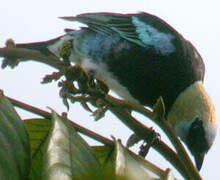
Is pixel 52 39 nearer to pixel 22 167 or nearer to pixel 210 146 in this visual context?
pixel 210 146

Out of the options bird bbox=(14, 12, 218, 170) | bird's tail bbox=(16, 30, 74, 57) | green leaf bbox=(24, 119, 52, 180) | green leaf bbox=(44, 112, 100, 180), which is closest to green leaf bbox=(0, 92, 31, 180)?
green leaf bbox=(44, 112, 100, 180)

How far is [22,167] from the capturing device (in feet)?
3.09

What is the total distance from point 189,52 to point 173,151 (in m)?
3.38

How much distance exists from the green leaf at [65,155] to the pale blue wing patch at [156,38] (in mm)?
3516

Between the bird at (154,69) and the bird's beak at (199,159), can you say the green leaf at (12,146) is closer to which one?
the bird at (154,69)

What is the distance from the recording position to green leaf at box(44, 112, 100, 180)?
2.62 feet

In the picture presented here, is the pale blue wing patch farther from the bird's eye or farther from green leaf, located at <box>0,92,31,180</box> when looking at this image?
green leaf, located at <box>0,92,31,180</box>

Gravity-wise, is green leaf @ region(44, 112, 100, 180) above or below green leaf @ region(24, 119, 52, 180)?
above

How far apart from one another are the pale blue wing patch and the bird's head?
524 mm

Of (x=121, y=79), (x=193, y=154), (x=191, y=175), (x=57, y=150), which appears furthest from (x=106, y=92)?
(x=193, y=154)

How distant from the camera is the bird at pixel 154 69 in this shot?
4418mm

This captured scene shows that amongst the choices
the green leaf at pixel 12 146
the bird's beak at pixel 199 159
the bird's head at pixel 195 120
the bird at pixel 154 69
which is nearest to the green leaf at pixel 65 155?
the green leaf at pixel 12 146

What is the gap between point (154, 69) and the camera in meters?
4.45

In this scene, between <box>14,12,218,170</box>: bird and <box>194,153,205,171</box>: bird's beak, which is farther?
<box>194,153,205,171</box>: bird's beak
